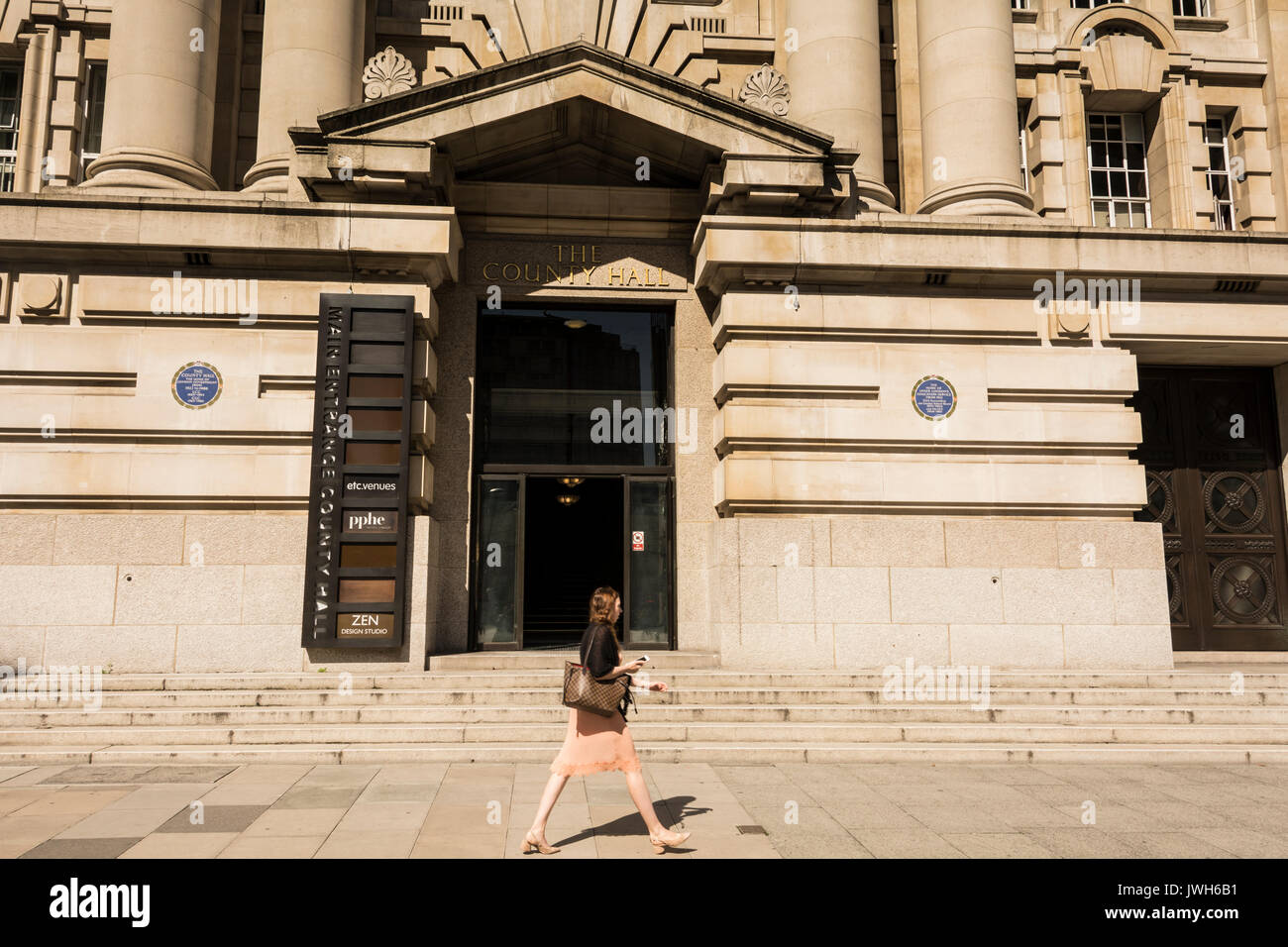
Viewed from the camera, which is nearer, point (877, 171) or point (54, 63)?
point (877, 171)

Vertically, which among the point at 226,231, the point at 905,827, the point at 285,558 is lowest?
the point at 905,827

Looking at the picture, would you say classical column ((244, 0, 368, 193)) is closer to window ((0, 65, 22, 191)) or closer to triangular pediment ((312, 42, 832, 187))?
triangular pediment ((312, 42, 832, 187))

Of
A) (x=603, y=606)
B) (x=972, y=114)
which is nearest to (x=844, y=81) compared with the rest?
(x=972, y=114)

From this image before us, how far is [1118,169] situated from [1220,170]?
6.53 feet

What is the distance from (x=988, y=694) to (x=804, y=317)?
6.16 m

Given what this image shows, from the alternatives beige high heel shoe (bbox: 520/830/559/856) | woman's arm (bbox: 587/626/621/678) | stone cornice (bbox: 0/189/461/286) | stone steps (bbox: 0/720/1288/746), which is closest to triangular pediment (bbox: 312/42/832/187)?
stone cornice (bbox: 0/189/461/286)

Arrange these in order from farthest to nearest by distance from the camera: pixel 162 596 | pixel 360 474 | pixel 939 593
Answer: pixel 939 593
pixel 360 474
pixel 162 596

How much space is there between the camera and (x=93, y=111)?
1688 centimetres

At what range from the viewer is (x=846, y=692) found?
11.5m

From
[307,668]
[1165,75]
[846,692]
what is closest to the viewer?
[846,692]

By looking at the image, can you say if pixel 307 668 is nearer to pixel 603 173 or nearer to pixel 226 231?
pixel 226 231

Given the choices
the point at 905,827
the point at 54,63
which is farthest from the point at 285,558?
the point at 54,63

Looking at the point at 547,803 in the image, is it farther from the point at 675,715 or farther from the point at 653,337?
the point at 653,337

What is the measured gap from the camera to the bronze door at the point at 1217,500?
627 inches
